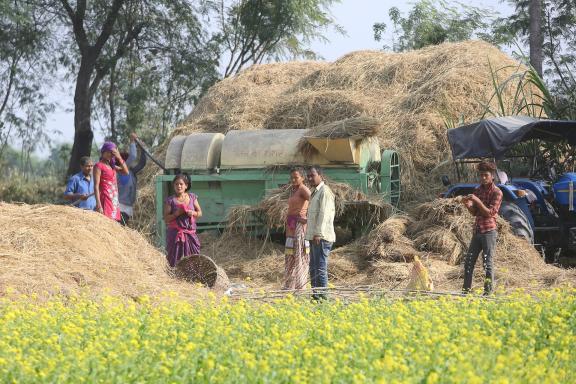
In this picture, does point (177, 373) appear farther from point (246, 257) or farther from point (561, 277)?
point (246, 257)

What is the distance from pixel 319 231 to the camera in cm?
→ 964

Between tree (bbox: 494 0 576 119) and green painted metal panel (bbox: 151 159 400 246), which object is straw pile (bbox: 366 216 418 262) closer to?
green painted metal panel (bbox: 151 159 400 246)

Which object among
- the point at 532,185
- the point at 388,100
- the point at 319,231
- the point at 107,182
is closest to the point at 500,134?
the point at 532,185

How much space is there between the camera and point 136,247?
997 centimetres

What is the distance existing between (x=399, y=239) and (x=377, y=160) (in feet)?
6.21

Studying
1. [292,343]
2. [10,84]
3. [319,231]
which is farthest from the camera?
[10,84]

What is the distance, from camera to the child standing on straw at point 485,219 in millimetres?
9445

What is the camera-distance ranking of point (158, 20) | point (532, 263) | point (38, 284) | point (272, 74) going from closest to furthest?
point (38, 284) → point (532, 263) → point (272, 74) → point (158, 20)

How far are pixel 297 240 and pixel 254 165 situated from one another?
3194 mm

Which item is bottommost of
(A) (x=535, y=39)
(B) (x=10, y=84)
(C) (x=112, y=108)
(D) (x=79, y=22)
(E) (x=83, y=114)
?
(E) (x=83, y=114)

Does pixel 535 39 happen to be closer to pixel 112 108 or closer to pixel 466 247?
pixel 466 247

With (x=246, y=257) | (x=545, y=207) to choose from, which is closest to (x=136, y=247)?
(x=246, y=257)

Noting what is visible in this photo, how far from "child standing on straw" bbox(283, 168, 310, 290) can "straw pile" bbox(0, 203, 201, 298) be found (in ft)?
4.06

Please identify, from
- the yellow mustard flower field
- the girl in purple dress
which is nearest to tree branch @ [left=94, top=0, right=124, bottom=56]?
the girl in purple dress
